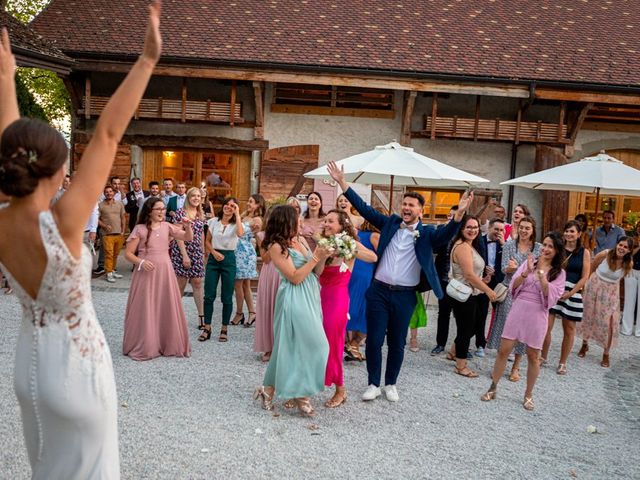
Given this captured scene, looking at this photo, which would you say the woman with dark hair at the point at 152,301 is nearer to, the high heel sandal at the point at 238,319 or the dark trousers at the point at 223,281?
the dark trousers at the point at 223,281

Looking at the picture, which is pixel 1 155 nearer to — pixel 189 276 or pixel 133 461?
pixel 133 461

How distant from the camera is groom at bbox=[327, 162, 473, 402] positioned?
585cm

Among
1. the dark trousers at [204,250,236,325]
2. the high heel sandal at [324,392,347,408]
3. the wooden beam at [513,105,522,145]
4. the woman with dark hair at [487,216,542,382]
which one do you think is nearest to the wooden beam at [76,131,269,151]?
the wooden beam at [513,105,522,145]

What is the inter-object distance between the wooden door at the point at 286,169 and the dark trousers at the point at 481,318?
8.91 metres

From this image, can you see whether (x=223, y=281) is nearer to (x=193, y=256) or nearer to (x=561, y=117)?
(x=193, y=256)

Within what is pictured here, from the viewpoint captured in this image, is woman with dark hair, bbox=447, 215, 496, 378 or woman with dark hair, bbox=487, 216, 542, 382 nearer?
woman with dark hair, bbox=447, 215, 496, 378

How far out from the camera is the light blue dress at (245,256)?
8.63 m

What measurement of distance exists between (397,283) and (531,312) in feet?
4.19

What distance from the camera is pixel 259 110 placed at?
1588cm

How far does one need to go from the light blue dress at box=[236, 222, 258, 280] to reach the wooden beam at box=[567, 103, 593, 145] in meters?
10.6

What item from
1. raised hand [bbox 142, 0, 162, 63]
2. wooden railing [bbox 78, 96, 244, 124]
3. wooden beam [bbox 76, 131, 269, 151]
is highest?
wooden railing [bbox 78, 96, 244, 124]

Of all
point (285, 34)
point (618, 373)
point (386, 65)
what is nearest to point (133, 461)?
point (618, 373)

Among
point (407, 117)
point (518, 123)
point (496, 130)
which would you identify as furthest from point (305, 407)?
point (518, 123)

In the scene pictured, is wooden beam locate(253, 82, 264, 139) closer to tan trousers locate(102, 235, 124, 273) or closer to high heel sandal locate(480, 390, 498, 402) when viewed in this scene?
Answer: tan trousers locate(102, 235, 124, 273)
